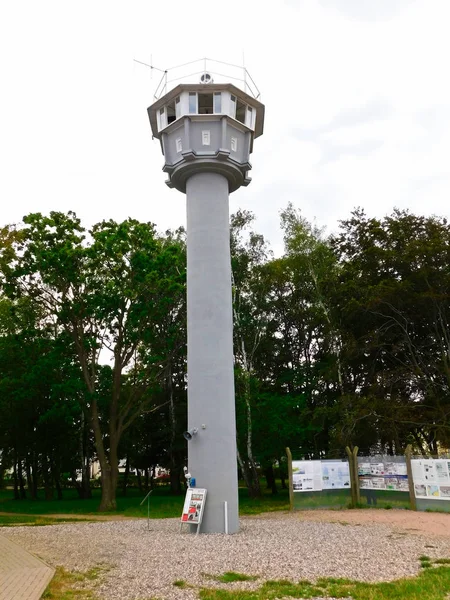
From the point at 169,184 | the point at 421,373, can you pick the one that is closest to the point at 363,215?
the point at 421,373

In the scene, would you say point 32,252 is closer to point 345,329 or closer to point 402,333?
point 345,329

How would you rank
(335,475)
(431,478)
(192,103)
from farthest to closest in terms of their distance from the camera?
(335,475) < (431,478) < (192,103)

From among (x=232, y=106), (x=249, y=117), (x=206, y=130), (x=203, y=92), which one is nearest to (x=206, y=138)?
(x=206, y=130)

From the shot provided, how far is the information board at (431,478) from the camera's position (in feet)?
57.4

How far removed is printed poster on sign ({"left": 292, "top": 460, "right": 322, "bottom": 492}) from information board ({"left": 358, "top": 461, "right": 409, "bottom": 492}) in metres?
1.81

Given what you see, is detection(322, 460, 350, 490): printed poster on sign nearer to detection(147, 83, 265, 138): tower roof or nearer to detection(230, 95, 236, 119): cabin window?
detection(147, 83, 265, 138): tower roof

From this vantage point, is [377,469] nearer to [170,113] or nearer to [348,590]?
[348,590]

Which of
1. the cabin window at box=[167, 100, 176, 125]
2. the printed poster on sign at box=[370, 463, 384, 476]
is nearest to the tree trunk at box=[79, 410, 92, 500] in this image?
the printed poster on sign at box=[370, 463, 384, 476]

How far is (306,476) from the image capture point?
19641 millimetres

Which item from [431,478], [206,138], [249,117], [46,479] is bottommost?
[431,478]

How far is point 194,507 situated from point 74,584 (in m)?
6.27

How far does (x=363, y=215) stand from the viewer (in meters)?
28.2

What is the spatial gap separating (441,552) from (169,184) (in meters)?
12.7

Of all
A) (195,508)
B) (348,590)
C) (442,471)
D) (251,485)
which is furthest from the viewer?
(251,485)
